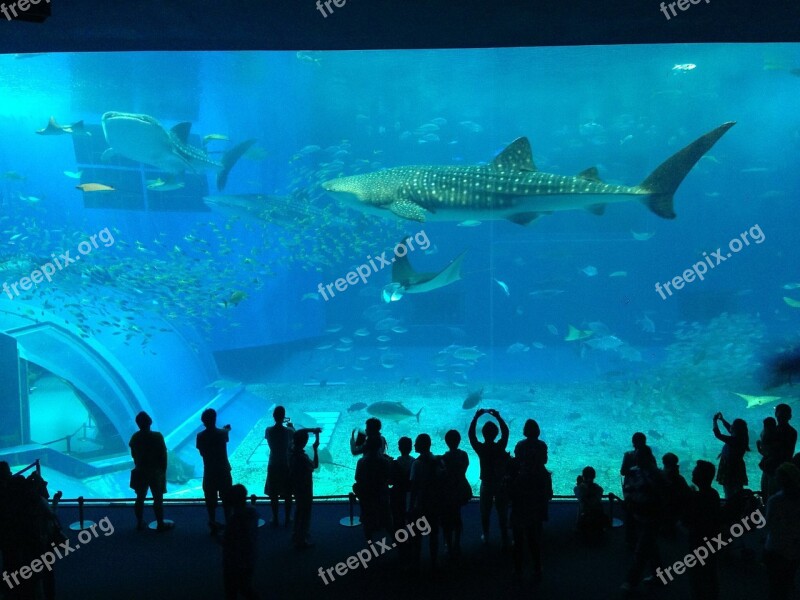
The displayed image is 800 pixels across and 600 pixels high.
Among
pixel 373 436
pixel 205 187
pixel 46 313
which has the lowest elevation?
pixel 373 436

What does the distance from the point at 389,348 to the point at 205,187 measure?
37.6 feet

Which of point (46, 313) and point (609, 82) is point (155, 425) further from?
point (609, 82)

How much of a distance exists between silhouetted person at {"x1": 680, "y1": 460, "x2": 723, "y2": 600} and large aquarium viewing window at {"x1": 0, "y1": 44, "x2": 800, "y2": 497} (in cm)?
405

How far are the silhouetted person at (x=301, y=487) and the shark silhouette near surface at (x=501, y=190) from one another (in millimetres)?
4307

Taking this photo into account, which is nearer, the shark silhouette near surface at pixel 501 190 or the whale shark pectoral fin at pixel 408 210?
the shark silhouette near surface at pixel 501 190

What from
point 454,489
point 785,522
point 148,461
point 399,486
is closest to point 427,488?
point 454,489

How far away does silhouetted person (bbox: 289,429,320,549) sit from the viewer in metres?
4.26

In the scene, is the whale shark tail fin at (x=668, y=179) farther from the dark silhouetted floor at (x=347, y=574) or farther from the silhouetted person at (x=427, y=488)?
the silhouetted person at (x=427, y=488)

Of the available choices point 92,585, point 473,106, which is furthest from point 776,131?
point 92,585

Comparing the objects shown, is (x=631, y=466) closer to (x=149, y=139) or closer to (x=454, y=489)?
(x=454, y=489)

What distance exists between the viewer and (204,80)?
22125 millimetres

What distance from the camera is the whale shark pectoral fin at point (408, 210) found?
25.9 feet

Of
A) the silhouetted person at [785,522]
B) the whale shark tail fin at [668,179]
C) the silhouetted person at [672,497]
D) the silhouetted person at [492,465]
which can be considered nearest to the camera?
the silhouetted person at [785,522]

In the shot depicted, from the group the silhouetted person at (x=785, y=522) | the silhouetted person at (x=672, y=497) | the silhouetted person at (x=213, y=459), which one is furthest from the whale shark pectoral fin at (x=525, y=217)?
the silhouetted person at (x=785, y=522)
